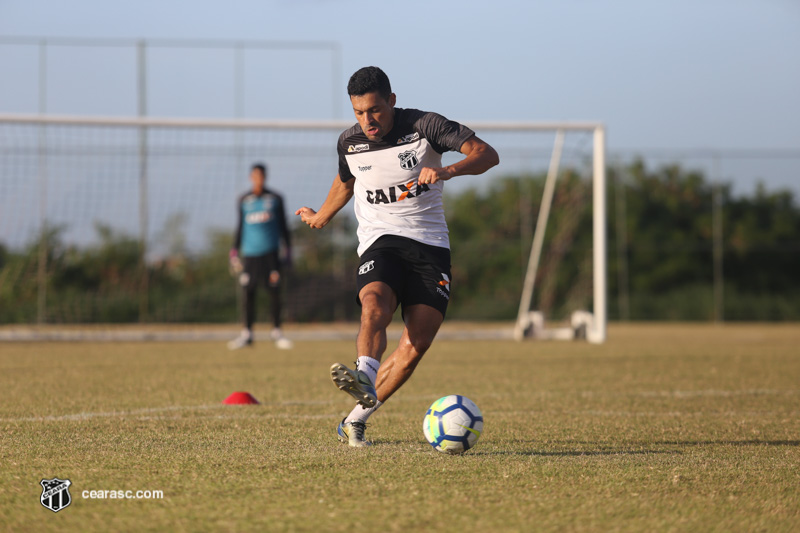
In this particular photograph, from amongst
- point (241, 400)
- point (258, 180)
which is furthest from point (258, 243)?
point (241, 400)

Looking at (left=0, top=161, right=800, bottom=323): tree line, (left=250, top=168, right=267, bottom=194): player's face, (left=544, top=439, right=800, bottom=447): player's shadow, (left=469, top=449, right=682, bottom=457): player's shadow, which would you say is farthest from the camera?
(left=0, top=161, right=800, bottom=323): tree line

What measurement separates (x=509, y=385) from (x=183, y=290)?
11.2 meters

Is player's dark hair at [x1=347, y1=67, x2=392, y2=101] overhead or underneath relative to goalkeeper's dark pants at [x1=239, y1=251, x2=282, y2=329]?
overhead

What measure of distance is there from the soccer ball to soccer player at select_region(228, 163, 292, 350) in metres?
8.43

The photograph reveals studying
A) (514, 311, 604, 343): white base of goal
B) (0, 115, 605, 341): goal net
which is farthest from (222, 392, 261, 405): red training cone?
(514, 311, 604, 343): white base of goal

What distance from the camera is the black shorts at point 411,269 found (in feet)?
15.2

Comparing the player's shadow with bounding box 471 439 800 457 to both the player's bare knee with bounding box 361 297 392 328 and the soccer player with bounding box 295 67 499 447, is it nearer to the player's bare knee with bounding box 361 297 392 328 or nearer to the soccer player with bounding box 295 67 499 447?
the soccer player with bounding box 295 67 499 447

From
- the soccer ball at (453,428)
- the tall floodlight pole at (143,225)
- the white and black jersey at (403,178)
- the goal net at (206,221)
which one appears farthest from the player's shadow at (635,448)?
the tall floodlight pole at (143,225)

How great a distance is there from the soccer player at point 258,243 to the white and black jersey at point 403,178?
7.71 m

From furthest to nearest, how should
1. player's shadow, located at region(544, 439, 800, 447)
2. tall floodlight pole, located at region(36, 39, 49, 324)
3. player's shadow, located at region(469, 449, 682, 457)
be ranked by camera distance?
tall floodlight pole, located at region(36, 39, 49, 324)
player's shadow, located at region(544, 439, 800, 447)
player's shadow, located at region(469, 449, 682, 457)

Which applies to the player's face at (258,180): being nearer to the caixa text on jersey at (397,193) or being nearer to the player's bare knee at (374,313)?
the caixa text on jersey at (397,193)

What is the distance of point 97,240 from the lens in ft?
56.8

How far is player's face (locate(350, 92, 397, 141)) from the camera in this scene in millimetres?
A: 4516

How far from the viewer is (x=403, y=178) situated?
4777mm
